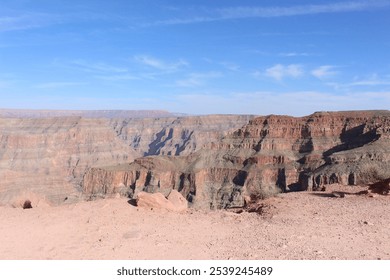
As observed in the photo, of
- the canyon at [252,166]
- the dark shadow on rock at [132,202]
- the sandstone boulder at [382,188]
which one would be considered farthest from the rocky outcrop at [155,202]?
the canyon at [252,166]

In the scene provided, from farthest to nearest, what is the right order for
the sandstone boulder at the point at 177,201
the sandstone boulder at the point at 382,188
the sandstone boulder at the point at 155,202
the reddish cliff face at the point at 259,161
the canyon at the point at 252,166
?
the reddish cliff face at the point at 259,161 < the canyon at the point at 252,166 < the sandstone boulder at the point at 382,188 < the sandstone boulder at the point at 177,201 < the sandstone boulder at the point at 155,202

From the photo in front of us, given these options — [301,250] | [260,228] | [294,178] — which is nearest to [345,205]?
[260,228]

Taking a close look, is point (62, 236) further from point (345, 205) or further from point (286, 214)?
point (345, 205)

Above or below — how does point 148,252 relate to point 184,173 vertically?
above

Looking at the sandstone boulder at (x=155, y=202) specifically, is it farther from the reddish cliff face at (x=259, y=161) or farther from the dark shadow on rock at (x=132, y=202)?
the reddish cliff face at (x=259, y=161)

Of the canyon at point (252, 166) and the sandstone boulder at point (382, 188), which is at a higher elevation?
the sandstone boulder at point (382, 188)

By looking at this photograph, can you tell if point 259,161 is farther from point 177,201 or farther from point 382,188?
point 177,201

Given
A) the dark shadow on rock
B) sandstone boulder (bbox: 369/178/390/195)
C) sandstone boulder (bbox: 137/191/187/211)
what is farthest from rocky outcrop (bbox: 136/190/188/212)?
sandstone boulder (bbox: 369/178/390/195)
